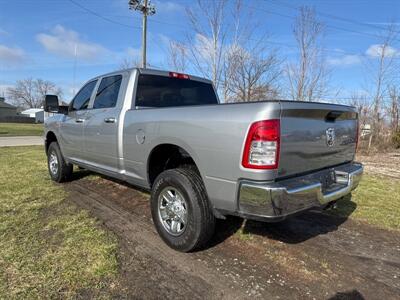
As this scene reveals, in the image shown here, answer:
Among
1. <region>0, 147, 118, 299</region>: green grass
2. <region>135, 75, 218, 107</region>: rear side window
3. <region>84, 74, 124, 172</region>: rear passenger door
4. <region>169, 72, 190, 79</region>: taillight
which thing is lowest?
<region>0, 147, 118, 299</region>: green grass

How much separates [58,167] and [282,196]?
5097mm

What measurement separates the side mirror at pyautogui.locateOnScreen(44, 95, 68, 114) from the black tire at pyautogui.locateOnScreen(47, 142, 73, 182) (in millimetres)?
815

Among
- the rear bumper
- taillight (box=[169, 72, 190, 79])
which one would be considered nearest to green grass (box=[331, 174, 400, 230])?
the rear bumper

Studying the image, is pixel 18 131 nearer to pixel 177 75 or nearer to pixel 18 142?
pixel 18 142

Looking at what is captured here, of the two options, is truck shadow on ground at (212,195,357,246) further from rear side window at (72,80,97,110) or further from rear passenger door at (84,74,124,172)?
rear side window at (72,80,97,110)

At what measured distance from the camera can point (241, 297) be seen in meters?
2.66

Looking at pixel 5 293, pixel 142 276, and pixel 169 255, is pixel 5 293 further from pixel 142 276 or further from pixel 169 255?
pixel 169 255

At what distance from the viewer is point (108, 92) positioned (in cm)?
482

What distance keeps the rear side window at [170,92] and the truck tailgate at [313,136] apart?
7.17 ft

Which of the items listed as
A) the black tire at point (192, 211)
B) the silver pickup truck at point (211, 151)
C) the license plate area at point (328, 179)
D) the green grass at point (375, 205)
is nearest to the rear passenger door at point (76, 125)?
the silver pickup truck at point (211, 151)

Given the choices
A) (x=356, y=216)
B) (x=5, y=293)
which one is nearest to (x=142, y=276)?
(x=5, y=293)

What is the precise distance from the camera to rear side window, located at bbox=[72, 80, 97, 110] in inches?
213

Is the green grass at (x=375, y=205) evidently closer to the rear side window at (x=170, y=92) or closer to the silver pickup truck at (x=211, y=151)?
the silver pickup truck at (x=211, y=151)

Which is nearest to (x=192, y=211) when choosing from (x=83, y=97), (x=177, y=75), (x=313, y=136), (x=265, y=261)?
(x=265, y=261)
